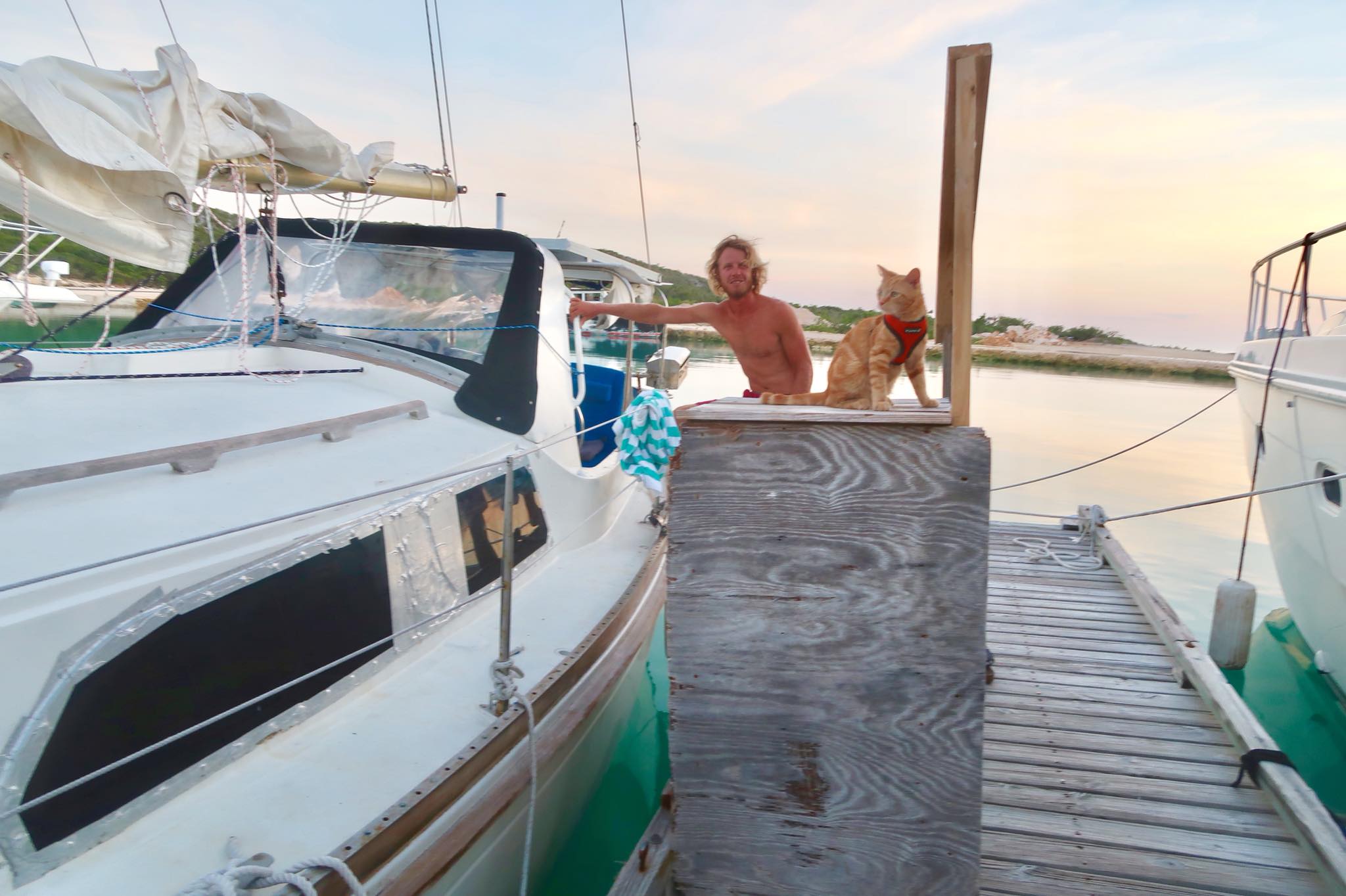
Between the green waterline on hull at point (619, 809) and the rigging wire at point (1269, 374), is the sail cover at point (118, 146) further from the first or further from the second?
the rigging wire at point (1269, 374)

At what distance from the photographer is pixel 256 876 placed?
1442 mm

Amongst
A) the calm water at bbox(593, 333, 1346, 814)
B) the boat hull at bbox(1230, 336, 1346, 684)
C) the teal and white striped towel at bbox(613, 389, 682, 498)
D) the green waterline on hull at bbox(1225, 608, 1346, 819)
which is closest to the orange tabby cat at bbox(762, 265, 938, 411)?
the teal and white striped towel at bbox(613, 389, 682, 498)

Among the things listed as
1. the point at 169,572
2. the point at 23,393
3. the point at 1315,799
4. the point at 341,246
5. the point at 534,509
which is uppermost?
the point at 341,246

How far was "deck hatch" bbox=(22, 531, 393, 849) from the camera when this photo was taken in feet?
4.93

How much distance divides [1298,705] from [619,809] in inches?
194

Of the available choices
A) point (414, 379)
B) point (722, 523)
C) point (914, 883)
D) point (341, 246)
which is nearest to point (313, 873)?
point (722, 523)

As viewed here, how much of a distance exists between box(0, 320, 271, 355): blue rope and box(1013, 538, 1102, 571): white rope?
18.1 ft

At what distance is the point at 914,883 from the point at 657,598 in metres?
2.52

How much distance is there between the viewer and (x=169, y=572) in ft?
5.82

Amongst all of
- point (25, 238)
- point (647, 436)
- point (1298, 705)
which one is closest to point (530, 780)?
point (647, 436)

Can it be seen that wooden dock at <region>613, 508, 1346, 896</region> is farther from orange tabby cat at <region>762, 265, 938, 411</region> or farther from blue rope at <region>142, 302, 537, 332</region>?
blue rope at <region>142, 302, 537, 332</region>

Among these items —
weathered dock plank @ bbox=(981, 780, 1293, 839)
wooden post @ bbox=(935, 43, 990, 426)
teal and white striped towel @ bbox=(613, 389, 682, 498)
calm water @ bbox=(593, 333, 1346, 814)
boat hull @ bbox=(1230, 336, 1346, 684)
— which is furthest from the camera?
calm water @ bbox=(593, 333, 1346, 814)

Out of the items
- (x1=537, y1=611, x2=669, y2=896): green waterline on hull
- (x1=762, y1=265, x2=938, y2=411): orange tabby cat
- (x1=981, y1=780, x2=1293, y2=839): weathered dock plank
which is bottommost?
(x1=537, y1=611, x2=669, y2=896): green waterline on hull

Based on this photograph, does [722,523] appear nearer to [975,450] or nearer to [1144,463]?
[975,450]
